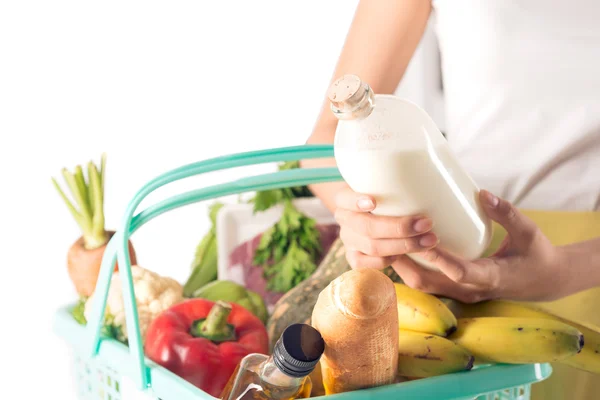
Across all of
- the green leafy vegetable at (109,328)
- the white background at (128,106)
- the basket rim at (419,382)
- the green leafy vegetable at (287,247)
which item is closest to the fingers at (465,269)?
the basket rim at (419,382)

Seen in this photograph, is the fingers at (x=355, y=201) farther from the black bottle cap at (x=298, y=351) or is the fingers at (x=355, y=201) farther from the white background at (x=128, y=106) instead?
the white background at (x=128, y=106)

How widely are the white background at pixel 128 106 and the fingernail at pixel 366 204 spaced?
3.47 ft

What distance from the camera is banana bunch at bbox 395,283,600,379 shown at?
2.07ft

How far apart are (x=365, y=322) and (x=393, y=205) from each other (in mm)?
144

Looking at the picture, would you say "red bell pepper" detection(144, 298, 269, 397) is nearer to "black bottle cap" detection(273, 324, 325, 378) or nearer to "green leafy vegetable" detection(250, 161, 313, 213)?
"black bottle cap" detection(273, 324, 325, 378)

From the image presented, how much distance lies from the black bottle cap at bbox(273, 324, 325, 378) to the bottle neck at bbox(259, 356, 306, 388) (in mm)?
19

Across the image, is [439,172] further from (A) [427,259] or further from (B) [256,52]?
(B) [256,52]

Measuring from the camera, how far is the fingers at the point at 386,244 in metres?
0.67

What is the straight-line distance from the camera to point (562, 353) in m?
0.64

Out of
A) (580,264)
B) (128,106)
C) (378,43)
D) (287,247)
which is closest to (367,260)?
(580,264)

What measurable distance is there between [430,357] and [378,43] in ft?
1.89

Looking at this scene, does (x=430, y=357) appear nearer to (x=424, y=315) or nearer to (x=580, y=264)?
(x=424, y=315)

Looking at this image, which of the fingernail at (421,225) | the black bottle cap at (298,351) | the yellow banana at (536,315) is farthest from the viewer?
the yellow banana at (536,315)

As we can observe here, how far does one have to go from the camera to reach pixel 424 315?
0.70 meters
